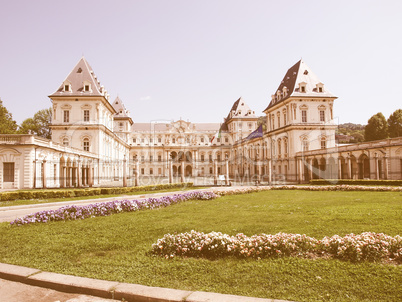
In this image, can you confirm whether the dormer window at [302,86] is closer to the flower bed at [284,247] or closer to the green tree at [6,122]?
the flower bed at [284,247]

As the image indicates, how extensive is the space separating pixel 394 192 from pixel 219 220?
17.0 metres

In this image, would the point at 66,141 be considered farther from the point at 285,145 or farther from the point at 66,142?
the point at 285,145

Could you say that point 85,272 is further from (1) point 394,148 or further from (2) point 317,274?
(1) point 394,148

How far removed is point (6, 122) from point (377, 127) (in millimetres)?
76122

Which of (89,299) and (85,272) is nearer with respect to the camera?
(89,299)

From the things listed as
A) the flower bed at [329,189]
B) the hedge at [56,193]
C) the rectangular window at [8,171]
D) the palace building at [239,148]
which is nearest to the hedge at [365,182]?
the flower bed at [329,189]

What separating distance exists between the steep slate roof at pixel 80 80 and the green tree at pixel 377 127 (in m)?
56.9

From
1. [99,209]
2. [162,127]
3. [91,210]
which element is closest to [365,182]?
[99,209]

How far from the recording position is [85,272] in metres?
5.81

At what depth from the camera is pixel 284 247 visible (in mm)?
6656

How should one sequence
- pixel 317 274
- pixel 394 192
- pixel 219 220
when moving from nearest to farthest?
1. pixel 317 274
2. pixel 219 220
3. pixel 394 192

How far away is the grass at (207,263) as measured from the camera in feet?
16.3

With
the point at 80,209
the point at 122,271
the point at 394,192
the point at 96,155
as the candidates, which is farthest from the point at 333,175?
the point at 122,271

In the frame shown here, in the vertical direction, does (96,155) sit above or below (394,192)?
above
